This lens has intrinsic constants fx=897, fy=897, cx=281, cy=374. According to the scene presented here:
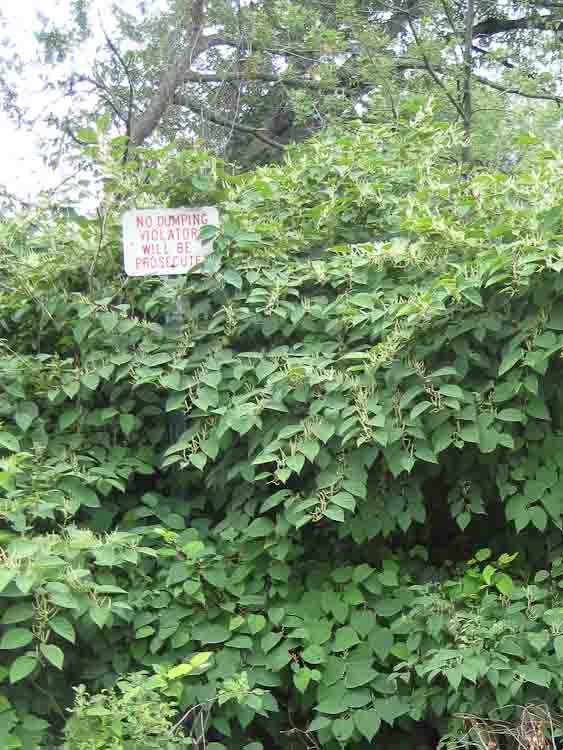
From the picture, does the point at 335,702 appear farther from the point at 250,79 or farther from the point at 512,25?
the point at 512,25

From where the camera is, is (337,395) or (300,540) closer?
(337,395)

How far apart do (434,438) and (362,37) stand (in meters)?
4.65

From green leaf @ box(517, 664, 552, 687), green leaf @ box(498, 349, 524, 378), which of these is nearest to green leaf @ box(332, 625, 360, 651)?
green leaf @ box(517, 664, 552, 687)

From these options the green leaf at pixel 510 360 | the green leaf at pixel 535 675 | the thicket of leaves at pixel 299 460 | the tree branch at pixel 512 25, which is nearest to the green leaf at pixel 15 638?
the thicket of leaves at pixel 299 460

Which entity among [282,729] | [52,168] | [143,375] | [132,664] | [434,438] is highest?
[52,168]

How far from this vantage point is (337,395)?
9.02ft

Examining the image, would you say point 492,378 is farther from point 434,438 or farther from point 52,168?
point 52,168

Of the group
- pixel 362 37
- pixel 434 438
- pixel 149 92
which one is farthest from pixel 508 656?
pixel 149 92

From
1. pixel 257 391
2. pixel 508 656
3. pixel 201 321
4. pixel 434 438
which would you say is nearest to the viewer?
pixel 508 656

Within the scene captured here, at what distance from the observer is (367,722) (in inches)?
99.2

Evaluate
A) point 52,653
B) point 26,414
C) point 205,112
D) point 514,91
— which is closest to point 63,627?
point 52,653

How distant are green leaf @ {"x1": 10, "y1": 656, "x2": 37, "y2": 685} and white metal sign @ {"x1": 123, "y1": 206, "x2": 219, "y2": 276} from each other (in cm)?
135

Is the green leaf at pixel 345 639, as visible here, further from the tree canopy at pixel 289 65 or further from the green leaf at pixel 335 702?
the tree canopy at pixel 289 65

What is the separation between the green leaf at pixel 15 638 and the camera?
232 cm
